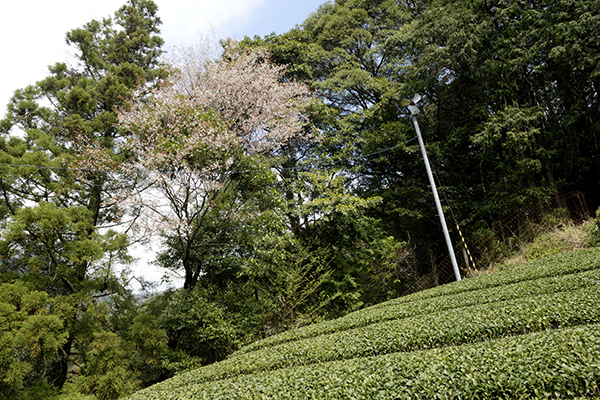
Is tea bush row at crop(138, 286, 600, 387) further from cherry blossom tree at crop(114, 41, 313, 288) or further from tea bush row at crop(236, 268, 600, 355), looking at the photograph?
cherry blossom tree at crop(114, 41, 313, 288)

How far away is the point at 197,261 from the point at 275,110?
5.49 m

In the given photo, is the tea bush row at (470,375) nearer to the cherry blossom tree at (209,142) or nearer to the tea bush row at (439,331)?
the tea bush row at (439,331)

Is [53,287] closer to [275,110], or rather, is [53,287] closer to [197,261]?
[197,261]

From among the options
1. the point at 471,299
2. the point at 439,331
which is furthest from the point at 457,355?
the point at 471,299

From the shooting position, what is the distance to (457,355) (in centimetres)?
276

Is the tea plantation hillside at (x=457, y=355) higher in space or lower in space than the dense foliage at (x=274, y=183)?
lower

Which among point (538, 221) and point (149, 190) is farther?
point (538, 221)

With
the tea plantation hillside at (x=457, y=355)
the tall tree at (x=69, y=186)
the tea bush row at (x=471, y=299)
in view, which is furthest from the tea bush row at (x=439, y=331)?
the tall tree at (x=69, y=186)

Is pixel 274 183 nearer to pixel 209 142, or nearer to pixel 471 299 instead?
pixel 209 142

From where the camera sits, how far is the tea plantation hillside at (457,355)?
2.32 metres

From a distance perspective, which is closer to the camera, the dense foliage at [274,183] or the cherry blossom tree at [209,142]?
the dense foliage at [274,183]

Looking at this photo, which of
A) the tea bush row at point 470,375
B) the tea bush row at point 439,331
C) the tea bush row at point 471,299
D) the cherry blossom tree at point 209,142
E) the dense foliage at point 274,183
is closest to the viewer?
the tea bush row at point 470,375

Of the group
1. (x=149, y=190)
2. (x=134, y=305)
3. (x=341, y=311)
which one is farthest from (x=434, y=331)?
(x=134, y=305)

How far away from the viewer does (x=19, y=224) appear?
6621 mm
